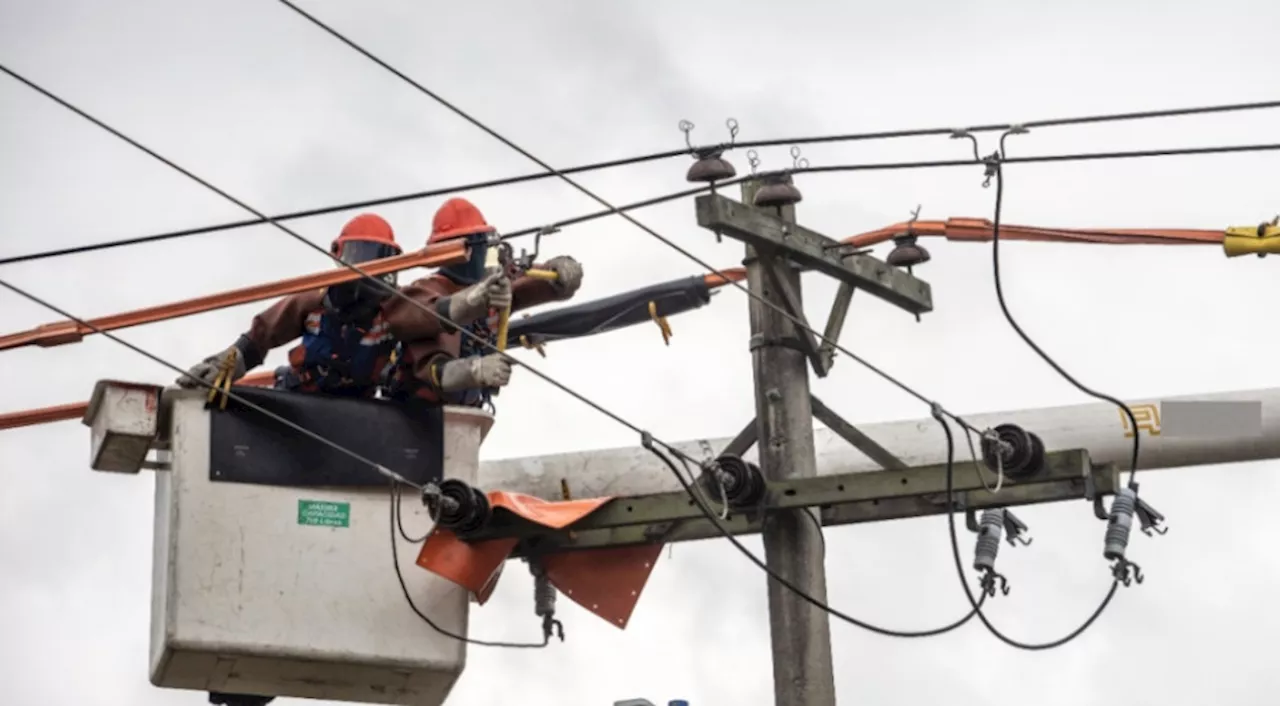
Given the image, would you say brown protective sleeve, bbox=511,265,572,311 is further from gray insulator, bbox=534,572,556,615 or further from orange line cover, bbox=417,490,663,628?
gray insulator, bbox=534,572,556,615

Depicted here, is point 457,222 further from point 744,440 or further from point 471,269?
point 744,440

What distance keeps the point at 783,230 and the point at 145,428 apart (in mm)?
3009

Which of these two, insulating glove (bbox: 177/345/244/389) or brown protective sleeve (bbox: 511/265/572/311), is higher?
brown protective sleeve (bbox: 511/265/572/311)

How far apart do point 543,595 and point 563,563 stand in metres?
0.18

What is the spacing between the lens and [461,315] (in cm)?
1376

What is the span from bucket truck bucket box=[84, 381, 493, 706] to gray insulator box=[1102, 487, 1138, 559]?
3.09 metres

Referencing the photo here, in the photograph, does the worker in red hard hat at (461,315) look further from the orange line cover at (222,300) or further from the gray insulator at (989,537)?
the gray insulator at (989,537)

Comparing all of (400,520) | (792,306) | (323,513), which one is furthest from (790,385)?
(323,513)

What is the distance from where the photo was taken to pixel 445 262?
14.1 m

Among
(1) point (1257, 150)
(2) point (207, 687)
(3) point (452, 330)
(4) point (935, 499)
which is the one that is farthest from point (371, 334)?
(1) point (1257, 150)

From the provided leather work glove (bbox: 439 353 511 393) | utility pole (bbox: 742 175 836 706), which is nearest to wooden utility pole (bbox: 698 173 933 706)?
utility pole (bbox: 742 175 836 706)

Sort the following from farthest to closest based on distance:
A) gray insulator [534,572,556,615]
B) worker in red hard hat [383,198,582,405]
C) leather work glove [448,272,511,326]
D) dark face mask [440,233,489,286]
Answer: dark face mask [440,233,489,286]
gray insulator [534,572,556,615]
worker in red hard hat [383,198,582,405]
leather work glove [448,272,511,326]

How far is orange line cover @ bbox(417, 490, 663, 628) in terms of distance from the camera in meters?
13.8

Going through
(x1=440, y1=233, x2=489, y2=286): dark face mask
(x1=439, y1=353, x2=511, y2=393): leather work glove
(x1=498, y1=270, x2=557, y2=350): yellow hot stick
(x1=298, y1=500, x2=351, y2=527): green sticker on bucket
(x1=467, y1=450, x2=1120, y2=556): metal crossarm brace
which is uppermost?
(x1=440, y1=233, x2=489, y2=286): dark face mask
